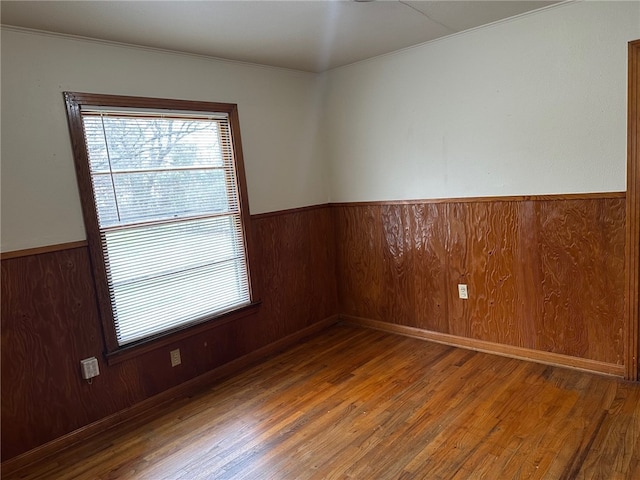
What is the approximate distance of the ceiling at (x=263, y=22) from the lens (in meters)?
2.12

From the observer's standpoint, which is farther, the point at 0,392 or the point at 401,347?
the point at 401,347

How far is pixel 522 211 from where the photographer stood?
2.88 metres

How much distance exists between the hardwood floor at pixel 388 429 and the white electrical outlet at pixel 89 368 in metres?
0.38

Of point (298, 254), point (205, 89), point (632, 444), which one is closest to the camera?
point (632, 444)

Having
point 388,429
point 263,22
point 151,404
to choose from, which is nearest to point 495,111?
point 263,22

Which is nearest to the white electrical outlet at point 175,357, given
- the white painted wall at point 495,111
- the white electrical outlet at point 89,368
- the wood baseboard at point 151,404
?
the wood baseboard at point 151,404

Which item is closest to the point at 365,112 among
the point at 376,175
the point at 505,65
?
the point at 376,175

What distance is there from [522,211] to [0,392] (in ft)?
10.7

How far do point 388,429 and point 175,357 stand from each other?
1.51 metres

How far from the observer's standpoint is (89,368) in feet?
8.30

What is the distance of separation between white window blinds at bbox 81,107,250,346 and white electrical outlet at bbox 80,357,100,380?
0.63ft

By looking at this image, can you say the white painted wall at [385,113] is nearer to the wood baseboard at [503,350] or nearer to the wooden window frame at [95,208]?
the wooden window frame at [95,208]

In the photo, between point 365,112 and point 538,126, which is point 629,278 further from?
point 365,112

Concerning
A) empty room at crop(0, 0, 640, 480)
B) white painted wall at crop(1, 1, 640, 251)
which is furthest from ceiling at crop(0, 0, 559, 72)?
white painted wall at crop(1, 1, 640, 251)
